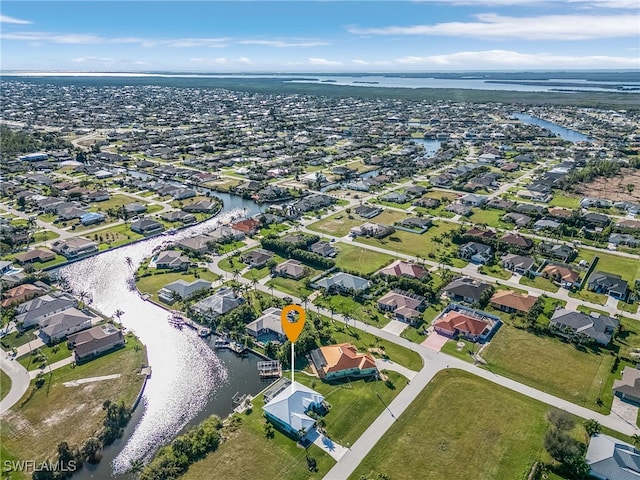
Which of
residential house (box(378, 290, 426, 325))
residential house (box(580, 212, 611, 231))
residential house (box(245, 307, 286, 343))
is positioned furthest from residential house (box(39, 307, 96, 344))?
residential house (box(580, 212, 611, 231))

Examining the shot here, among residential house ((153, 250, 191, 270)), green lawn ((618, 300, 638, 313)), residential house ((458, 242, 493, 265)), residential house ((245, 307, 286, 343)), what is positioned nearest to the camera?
residential house ((245, 307, 286, 343))

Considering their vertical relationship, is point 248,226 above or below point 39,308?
above

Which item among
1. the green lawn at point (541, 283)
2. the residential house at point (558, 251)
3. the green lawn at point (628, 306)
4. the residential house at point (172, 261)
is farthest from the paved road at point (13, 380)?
the residential house at point (558, 251)

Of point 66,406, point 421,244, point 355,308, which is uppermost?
point 421,244

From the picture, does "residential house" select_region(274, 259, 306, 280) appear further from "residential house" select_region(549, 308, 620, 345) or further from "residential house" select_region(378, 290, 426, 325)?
"residential house" select_region(549, 308, 620, 345)

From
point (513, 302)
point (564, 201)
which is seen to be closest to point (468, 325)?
point (513, 302)

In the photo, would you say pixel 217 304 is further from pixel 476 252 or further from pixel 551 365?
pixel 476 252

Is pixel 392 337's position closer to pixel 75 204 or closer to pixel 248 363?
pixel 248 363
